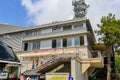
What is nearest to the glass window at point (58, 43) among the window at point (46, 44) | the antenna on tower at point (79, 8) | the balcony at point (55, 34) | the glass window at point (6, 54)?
the balcony at point (55, 34)

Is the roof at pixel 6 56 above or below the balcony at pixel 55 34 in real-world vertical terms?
below

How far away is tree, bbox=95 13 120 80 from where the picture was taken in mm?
24994

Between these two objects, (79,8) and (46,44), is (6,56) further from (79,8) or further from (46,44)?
(79,8)

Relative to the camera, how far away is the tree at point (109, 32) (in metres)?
25.0

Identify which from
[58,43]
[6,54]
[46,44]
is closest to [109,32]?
[58,43]

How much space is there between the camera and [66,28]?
27984mm

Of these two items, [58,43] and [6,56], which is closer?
[6,56]

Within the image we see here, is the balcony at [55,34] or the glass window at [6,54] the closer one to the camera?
the glass window at [6,54]

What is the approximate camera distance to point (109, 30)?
82.5ft

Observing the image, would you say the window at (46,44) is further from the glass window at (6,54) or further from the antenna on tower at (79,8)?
the glass window at (6,54)

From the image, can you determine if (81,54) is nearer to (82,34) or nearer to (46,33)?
(82,34)

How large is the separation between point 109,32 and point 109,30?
278 millimetres

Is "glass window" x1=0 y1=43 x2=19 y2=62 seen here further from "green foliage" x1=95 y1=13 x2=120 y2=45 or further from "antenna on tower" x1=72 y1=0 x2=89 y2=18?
"antenna on tower" x1=72 y1=0 x2=89 y2=18

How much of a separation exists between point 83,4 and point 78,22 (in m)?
13.7
